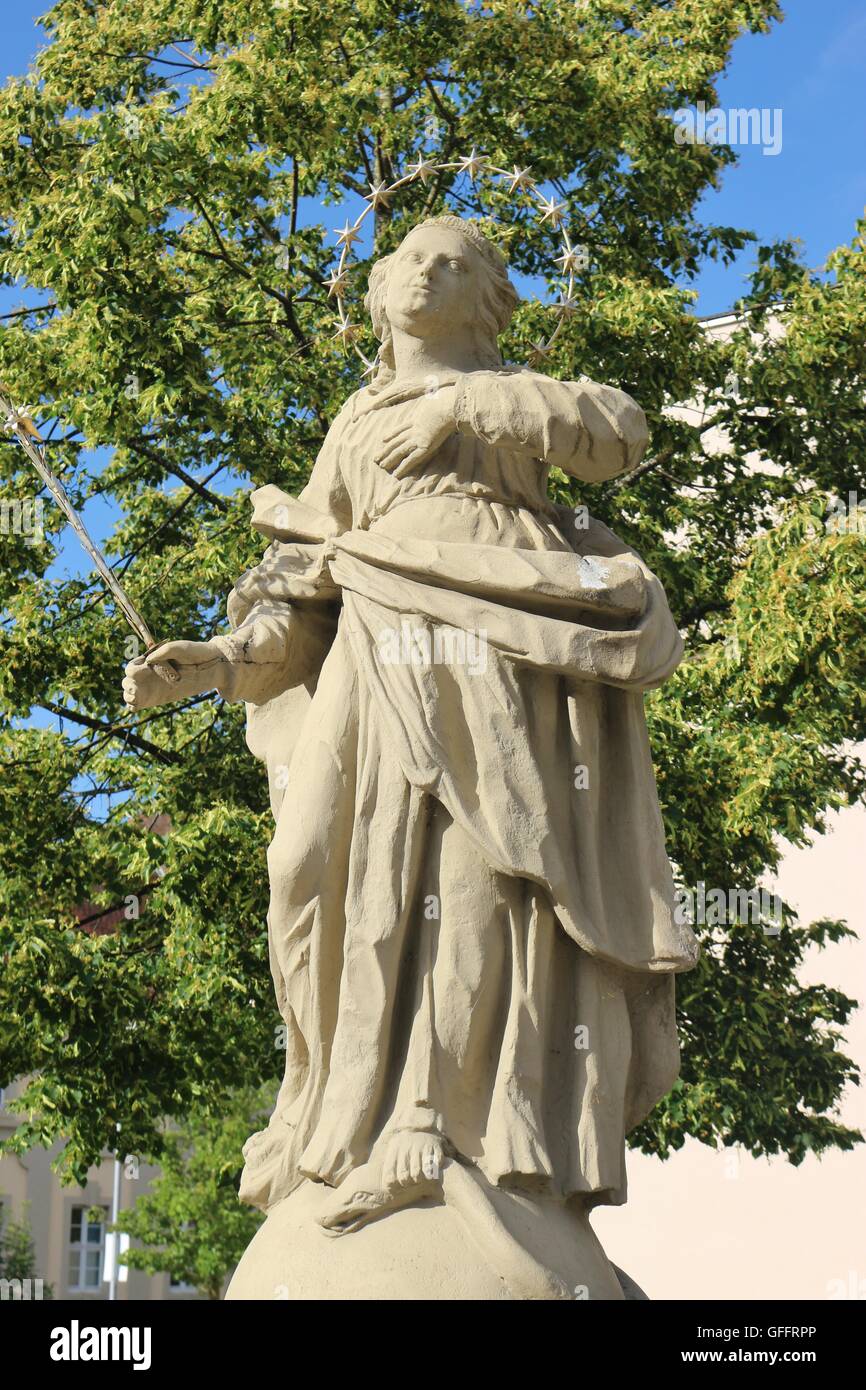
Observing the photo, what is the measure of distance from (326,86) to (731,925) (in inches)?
245

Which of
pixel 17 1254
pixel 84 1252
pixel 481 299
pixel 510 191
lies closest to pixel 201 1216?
pixel 17 1254

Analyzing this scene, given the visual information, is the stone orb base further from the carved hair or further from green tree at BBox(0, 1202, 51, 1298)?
green tree at BBox(0, 1202, 51, 1298)

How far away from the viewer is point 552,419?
481cm

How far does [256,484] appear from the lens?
39.2ft

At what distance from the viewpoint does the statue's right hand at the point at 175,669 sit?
491 centimetres

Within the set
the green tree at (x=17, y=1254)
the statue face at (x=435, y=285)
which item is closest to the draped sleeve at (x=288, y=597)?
the statue face at (x=435, y=285)

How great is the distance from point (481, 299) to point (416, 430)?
0.54 metres

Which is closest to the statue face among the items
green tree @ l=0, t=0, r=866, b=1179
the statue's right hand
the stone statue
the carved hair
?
the carved hair

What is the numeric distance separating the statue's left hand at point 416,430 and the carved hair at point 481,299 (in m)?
0.30

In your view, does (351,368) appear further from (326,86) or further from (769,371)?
(769,371)

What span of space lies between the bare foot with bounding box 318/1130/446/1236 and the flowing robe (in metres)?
0.08

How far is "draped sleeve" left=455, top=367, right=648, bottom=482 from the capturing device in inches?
190

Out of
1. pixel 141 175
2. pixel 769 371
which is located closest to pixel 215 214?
pixel 141 175

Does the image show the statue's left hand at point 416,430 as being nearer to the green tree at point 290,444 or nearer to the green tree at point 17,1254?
the green tree at point 290,444
